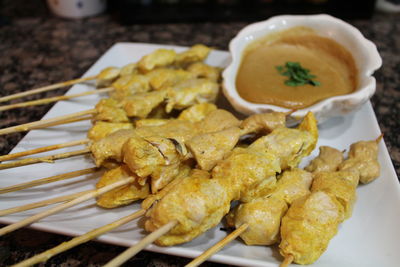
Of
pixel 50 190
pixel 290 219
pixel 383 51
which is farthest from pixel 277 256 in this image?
pixel 383 51

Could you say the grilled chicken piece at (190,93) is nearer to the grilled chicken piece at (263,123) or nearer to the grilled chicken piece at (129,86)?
the grilled chicken piece at (129,86)

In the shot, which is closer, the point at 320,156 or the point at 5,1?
the point at 320,156

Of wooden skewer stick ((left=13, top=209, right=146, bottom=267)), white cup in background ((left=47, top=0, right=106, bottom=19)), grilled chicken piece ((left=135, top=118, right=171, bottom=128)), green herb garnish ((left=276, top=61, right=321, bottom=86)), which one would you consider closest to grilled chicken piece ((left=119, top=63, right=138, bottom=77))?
grilled chicken piece ((left=135, top=118, right=171, bottom=128))

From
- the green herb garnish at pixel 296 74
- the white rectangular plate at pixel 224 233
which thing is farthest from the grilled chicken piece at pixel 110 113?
the green herb garnish at pixel 296 74

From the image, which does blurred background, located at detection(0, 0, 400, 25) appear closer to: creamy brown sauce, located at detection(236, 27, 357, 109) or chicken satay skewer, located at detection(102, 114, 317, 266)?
creamy brown sauce, located at detection(236, 27, 357, 109)

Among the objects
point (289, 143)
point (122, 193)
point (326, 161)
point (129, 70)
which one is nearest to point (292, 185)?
point (289, 143)

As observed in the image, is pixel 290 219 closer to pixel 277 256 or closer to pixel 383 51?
pixel 277 256

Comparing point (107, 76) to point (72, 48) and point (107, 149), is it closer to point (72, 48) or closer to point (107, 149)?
point (107, 149)
